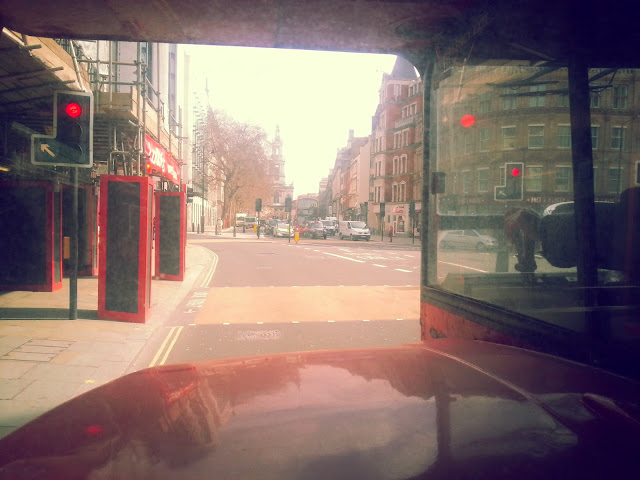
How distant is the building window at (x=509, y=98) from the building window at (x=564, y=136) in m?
0.44

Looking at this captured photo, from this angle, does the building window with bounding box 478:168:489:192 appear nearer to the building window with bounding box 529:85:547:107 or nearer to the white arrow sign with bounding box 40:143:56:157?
the building window with bounding box 529:85:547:107

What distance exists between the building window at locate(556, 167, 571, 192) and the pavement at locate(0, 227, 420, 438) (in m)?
3.91

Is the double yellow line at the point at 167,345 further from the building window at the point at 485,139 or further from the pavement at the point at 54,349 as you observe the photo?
the building window at the point at 485,139

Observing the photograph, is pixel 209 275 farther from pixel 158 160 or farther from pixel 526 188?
pixel 526 188

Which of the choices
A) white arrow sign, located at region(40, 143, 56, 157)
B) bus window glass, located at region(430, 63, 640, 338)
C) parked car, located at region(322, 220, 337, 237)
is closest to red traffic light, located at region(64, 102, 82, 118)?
white arrow sign, located at region(40, 143, 56, 157)

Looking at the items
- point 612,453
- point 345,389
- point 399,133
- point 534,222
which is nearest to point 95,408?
point 345,389

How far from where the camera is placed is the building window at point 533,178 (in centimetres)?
213

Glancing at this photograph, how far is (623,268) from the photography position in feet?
6.10

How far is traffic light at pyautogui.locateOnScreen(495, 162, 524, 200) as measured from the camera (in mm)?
2264

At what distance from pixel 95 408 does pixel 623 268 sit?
1929 millimetres

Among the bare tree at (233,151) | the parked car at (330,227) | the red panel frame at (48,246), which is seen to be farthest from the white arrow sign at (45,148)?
the parked car at (330,227)

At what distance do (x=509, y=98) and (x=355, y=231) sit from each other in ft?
136

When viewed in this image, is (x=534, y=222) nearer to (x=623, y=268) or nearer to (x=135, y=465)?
(x=623, y=268)

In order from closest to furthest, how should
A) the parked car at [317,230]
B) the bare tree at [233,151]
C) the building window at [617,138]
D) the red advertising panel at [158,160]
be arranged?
1. the building window at [617,138]
2. the red advertising panel at [158,160]
3. the parked car at [317,230]
4. the bare tree at [233,151]
